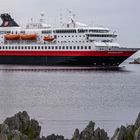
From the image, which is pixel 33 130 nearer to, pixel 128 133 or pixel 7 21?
pixel 128 133

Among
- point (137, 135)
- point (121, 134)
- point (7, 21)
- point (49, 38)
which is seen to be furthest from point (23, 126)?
point (7, 21)

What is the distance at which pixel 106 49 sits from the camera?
95.6m

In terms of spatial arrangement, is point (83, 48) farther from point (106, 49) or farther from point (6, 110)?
point (6, 110)

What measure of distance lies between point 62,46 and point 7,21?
2069 cm

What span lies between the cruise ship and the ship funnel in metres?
3.71

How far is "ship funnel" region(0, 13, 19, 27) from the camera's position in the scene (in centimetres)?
11489

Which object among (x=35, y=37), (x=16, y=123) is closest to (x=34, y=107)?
(x=16, y=123)

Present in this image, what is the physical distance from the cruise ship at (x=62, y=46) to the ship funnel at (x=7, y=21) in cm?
371

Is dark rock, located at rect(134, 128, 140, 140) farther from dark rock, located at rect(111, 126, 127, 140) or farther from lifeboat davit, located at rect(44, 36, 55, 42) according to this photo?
lifeboat davit, located at rect(44, 36, 55, 42)

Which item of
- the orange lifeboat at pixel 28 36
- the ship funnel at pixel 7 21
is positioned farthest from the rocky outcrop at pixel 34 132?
the ship funnel at pixel 7 21

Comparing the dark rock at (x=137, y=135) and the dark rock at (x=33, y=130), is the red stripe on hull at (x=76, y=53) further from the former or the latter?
the dark rock at (x=137, y=135)

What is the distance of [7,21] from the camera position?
116 m

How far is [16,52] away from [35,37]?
4.42m

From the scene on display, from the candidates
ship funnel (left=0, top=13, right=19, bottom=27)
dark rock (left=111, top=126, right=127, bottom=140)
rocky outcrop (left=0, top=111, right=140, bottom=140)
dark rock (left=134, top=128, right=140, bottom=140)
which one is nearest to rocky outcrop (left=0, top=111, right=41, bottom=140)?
rocky outcrop (left=0, top=111, right=140, bottom=140)
